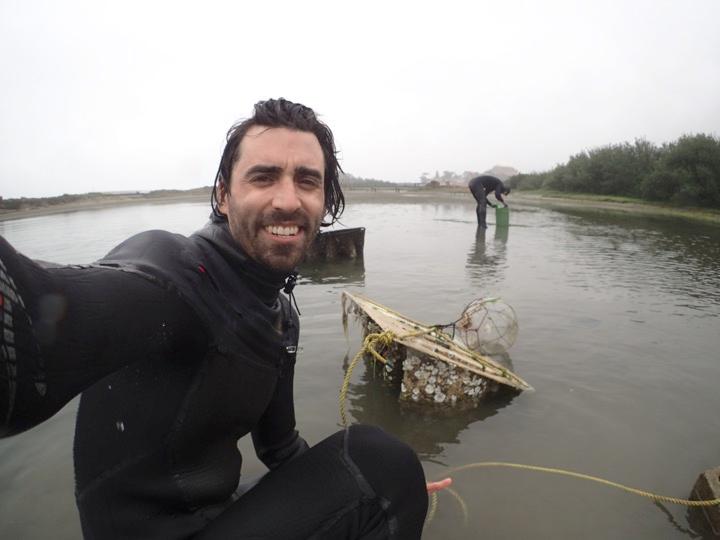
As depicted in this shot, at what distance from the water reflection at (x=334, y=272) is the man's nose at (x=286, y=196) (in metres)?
7.68

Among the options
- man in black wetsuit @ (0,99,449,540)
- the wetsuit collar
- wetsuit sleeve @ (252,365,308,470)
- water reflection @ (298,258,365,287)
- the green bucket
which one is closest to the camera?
man in black wetsuit @ (0,99,449,540)

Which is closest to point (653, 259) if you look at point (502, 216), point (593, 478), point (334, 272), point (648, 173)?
point (502, 216)

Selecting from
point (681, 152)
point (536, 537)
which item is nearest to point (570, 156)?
point (681, 152)

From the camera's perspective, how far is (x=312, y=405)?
436 cm

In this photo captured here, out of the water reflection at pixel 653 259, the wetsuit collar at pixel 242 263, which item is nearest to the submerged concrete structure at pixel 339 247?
the water reflection at pixel 653 259

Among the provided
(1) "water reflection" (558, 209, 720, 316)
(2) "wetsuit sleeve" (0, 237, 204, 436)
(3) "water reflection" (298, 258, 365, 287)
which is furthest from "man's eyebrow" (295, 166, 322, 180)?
(1) "water reflection" (558, 209, 720, 316)

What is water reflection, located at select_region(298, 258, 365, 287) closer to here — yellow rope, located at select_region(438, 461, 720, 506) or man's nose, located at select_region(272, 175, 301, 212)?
yellow rope, located at select_region(438, 461, 720, 506)

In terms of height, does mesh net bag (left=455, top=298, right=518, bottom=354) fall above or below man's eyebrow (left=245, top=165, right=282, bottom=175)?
below

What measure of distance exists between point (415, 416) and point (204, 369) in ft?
10.2

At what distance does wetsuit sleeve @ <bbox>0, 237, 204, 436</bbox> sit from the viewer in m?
0.88

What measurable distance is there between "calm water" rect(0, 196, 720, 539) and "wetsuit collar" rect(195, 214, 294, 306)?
227 cm

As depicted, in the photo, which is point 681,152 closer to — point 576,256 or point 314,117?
point 576,256

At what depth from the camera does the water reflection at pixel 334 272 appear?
980 centimetres

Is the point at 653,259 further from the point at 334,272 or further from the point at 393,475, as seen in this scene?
the point at 393,475
